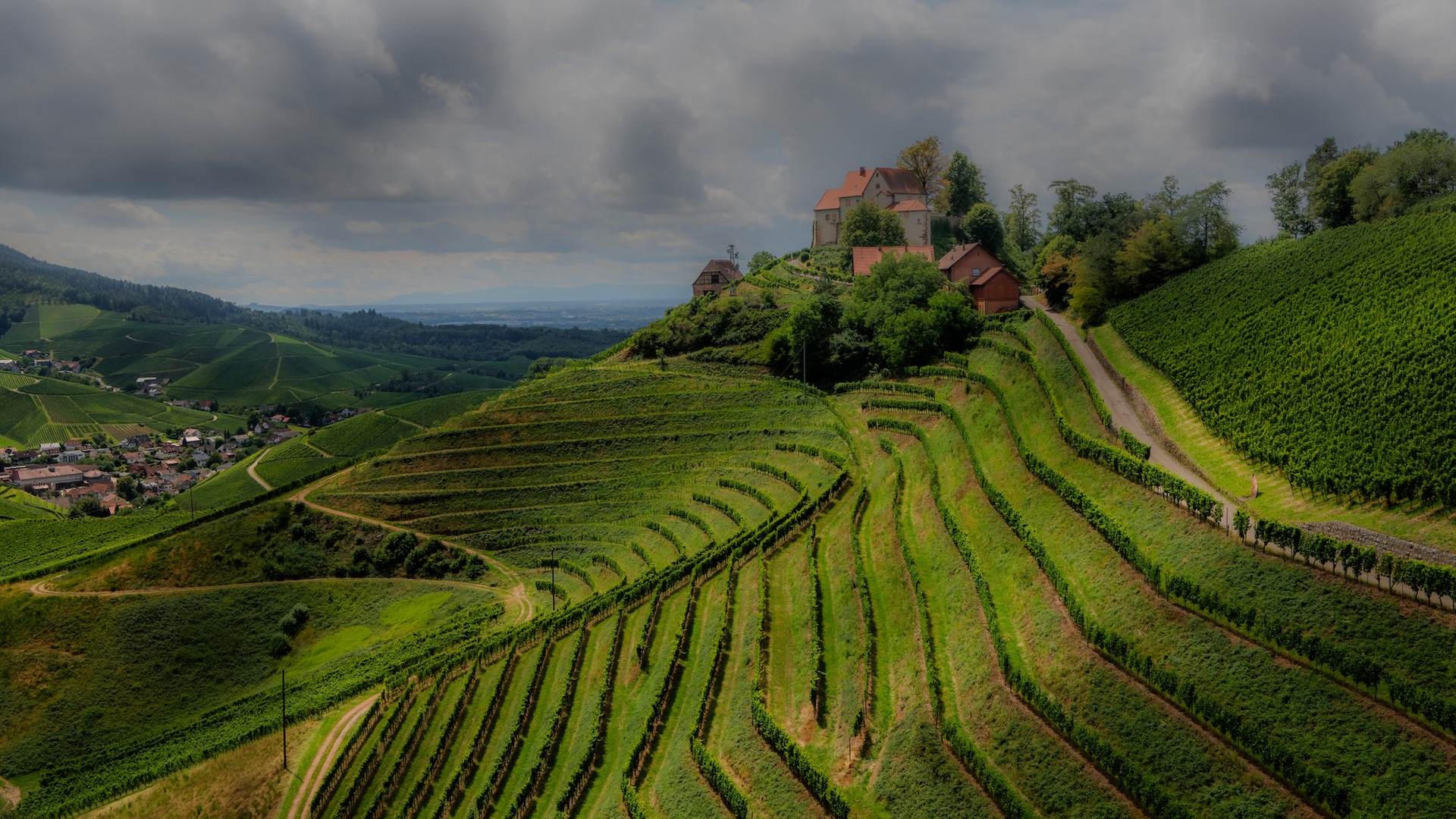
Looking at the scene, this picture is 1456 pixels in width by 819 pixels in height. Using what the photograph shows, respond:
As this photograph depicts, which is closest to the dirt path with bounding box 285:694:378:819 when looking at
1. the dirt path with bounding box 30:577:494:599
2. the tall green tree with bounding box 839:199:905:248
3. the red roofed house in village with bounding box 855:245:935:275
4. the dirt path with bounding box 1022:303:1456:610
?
the dirt path with bounding box 30:577:494:599

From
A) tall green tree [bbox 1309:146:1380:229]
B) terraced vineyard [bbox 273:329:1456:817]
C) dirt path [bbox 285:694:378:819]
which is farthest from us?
tall green tree [bbox 1309:146:1380:229]

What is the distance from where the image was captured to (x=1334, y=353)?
37.6 metres

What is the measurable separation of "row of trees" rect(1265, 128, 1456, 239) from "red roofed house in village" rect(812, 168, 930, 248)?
151 feet

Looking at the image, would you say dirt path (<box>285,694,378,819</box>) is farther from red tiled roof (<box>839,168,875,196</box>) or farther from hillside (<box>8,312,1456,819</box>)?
red tiled roof (<box>839,168,875,196</box>)

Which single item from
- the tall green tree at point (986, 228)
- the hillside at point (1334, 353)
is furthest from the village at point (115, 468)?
the hillside at point (1334, 353)

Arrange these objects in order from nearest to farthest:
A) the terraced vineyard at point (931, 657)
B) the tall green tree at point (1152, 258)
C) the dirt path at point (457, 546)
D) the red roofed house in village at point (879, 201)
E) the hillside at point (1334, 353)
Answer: the terraced vineyard at point (931, 657)
the hillside at point (1334, 353)
the tall green tree at point (1152, 258)
the dirt path at point (457, 546)
the red roofed house in village at point (879, 201)

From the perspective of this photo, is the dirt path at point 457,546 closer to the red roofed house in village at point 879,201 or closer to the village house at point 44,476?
the red roofed house in village at point 879,201

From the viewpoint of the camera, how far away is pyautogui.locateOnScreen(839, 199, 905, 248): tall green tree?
102812 mm

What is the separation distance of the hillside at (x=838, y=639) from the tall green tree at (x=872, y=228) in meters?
31.9

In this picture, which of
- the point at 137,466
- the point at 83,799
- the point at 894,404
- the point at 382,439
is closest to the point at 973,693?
the point at 894,404

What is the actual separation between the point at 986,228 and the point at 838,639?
240ft

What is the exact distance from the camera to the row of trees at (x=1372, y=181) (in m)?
51.3

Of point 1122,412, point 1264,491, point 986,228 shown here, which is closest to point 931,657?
Result: point 1264,491

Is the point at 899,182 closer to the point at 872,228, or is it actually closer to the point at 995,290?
the point at 872,228
